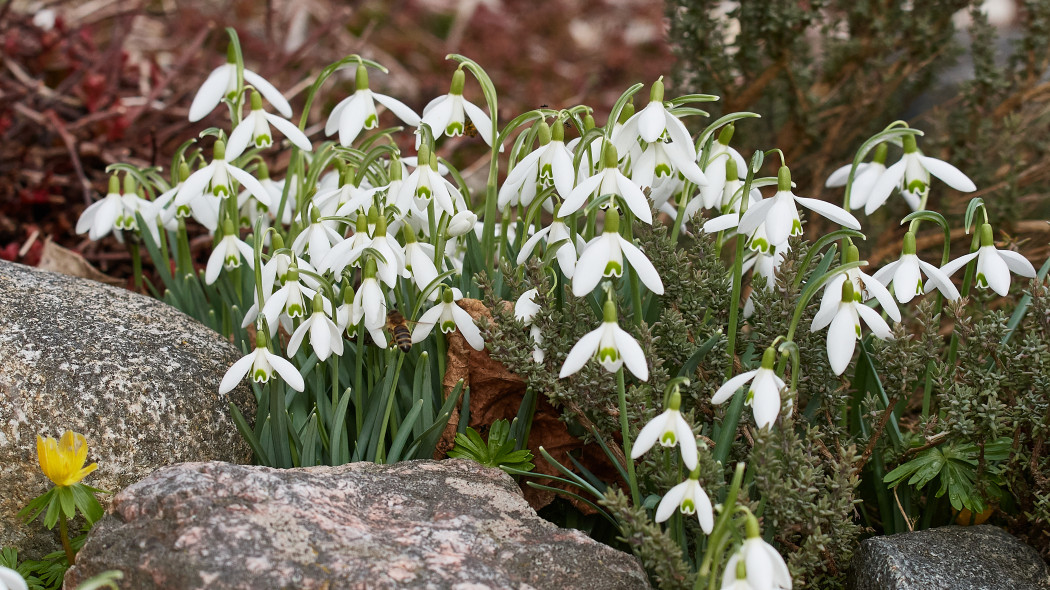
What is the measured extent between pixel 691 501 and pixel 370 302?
25.5 inches

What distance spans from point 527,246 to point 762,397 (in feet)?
1.84

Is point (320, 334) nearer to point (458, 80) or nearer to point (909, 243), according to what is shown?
point (458, 80)

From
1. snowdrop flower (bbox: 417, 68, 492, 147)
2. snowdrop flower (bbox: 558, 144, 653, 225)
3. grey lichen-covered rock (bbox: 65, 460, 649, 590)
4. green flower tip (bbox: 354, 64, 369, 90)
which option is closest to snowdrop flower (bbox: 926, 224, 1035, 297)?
snowdrop flower (bbox: 558, 144, 653, 225)

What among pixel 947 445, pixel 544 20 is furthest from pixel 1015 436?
pixel 544 20

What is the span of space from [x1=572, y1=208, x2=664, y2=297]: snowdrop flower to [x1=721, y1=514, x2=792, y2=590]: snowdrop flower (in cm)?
39

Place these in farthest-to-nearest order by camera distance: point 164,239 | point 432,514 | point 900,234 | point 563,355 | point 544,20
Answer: point 544,20 → point 900,234 → point 164,239 → point 563,355 → point 432,514

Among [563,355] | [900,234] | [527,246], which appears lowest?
[900,234]

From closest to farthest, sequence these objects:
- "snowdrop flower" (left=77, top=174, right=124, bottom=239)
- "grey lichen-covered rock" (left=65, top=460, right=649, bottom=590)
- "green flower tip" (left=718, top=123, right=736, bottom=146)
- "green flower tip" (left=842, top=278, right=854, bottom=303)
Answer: "grey lichen-covered rock" (left=65, top=460, right=649, bottom=590), "green flower tip" (left=842, top=278, right=854, bottom=303), "green flower tip" (left=718, top=123, right=736, bottom=146), "snowdrop flower" (left=77, top=174, right=124, bottom=239)

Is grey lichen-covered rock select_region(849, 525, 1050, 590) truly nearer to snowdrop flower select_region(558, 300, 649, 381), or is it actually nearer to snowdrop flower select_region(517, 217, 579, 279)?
snowdrop flower select_region(558, 300, 649, 381)

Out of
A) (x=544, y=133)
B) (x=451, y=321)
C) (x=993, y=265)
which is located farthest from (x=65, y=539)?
(x=993, y=265)

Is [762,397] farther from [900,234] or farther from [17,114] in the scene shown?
[17,114]

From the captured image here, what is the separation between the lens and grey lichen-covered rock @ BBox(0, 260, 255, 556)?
181 centimetres

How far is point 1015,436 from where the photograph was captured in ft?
5.87

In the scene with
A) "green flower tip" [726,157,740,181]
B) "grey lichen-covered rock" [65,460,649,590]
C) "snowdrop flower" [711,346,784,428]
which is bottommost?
"grey lichen-covered rock" [65,460,649,590]
